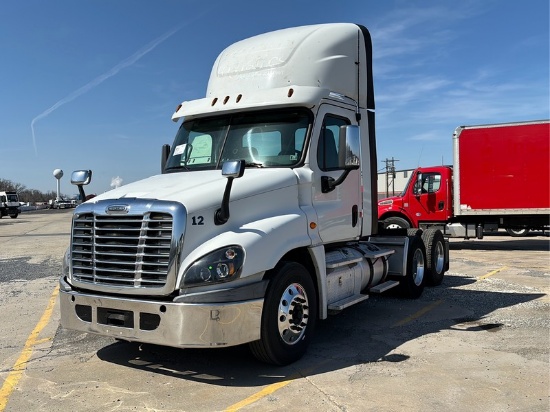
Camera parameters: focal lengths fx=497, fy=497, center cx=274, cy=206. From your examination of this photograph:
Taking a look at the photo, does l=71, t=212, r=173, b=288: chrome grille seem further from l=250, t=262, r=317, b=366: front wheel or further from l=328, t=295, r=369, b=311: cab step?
l=328, t=295, r=369, b=311: cab step

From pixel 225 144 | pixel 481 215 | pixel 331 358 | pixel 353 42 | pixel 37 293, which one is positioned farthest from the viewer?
pixel 481 215

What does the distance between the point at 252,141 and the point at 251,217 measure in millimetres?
1091

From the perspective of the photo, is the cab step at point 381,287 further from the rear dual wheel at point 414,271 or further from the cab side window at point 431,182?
the cab side window at point 431,182

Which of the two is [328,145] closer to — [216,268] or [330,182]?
[330,182]

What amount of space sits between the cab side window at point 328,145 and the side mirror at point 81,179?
258 cm

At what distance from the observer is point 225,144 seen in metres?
5.54

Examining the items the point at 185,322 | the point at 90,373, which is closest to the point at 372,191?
the point at 185,322

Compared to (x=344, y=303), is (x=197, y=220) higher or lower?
higher

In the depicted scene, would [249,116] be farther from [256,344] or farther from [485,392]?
[485,392]

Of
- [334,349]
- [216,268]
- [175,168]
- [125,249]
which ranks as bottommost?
[334,349]

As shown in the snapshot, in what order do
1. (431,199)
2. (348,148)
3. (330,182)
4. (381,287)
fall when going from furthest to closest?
(431,199), (381,287), (330,182), (348,148)

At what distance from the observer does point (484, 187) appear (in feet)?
49.8

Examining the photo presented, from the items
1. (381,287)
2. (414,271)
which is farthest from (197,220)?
(414,271)

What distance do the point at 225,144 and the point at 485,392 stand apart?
3.51 metres
